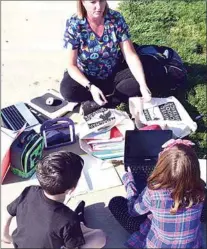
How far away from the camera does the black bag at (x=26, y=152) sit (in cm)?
355

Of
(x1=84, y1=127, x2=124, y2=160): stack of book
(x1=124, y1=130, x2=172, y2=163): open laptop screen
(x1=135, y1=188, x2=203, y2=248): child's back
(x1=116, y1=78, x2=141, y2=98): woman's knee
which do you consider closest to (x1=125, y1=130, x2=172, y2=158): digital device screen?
(x1=124, y1=130, x2=172, y2=163): open laptop screen

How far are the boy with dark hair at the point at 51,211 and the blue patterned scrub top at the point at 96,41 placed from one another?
141 centimetres

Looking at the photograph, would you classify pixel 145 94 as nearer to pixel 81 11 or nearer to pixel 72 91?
pixel 72 91

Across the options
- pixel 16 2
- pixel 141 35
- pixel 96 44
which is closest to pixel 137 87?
pixel 96 44

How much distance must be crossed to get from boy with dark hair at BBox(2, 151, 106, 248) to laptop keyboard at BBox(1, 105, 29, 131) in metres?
1.15

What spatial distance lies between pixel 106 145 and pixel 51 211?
1.11m

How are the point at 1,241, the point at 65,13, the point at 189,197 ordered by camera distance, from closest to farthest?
the point at 189,197 < the point at 1,241 < the point at 65,13

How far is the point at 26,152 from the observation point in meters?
3.55

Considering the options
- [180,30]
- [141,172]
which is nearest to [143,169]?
[141,172]

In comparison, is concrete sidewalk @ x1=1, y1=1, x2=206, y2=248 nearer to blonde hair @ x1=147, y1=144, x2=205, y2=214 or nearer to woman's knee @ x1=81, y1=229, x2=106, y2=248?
woman's knee @ x1=81, y1=229, x2=106, y2=248

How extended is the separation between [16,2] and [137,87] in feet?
8.36

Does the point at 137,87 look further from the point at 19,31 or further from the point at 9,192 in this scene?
the point at 19,31

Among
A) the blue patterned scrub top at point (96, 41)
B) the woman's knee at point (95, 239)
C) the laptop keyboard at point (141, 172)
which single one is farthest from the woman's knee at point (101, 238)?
the blue patterned scrub top at point (96, 41)

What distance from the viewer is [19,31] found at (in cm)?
550
